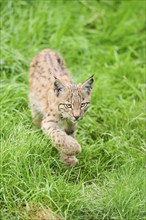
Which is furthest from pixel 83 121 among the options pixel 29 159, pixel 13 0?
pixel 13 0

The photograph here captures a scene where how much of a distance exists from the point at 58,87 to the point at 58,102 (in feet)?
0.50

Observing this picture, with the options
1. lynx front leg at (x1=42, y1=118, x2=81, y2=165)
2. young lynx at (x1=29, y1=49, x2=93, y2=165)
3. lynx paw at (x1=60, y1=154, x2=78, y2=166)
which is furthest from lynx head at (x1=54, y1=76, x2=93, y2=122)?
lynx paw at (x1=60, y1=154, x2=78, y2=166)

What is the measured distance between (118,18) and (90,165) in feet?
12.0

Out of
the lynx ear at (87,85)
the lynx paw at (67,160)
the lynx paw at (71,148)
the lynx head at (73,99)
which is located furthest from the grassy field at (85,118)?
the lynx ear at (87,85)

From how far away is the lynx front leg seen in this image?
7102 millimetres

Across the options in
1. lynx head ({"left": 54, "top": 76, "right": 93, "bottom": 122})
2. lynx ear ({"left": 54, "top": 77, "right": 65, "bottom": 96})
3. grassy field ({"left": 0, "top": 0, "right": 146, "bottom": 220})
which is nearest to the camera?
grassy field ({"left": 0, "top": 0, "right": 146, "bottom": 220})

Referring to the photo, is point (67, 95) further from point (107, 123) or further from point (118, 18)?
point (118, 18)

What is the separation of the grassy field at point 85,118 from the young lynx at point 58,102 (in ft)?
0.44

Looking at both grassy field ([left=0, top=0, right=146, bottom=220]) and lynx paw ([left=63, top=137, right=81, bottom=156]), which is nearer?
grassy field ([left=0, top=0, right=146, bottom=220])

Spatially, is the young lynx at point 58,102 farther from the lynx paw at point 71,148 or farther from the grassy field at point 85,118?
the grassy field at point 85,118

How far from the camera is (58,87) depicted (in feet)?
23.7

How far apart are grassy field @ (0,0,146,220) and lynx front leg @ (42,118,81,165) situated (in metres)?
0.09

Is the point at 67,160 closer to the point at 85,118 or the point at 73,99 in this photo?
the point at 73,99

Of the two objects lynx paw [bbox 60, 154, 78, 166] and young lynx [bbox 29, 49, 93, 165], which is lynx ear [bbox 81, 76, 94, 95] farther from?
lynx paw [bbox 60, 154, 78, 166]
